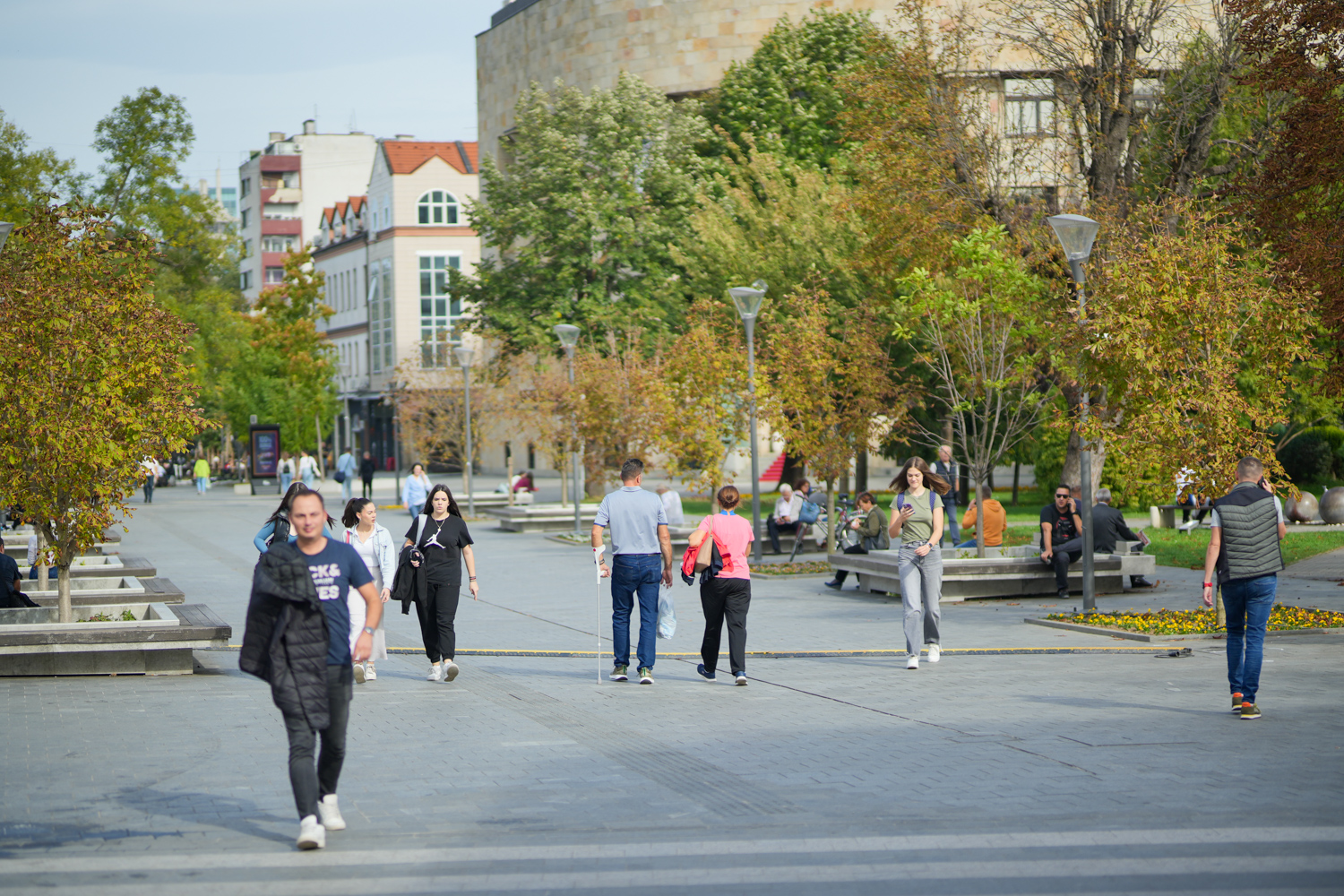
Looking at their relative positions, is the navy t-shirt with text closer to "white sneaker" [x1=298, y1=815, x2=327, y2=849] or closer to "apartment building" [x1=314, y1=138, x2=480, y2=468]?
"white sneaker" [x1=298, y1=815, x2=327, y2=849]

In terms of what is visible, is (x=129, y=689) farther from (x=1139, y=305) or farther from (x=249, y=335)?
(x=249, y=335)

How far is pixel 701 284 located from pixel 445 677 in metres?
→ 24.1

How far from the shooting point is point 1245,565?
9.83 m

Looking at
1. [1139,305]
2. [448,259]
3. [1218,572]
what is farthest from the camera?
[448,259]

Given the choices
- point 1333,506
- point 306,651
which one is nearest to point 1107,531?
point 1333,506

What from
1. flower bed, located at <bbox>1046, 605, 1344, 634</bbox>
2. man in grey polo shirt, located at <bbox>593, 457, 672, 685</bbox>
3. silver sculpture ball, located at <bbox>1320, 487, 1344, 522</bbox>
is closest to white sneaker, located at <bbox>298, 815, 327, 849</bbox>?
man in grey polo shirt, located at <bbox>593, 457, 672, 685</bbox>

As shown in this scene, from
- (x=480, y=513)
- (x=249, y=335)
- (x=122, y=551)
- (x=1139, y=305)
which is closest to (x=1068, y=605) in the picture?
(x=1139, y=305)

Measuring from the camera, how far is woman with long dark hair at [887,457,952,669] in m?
12.3

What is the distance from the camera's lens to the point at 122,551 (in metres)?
26.8

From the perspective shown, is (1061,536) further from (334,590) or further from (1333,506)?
(1333,506)

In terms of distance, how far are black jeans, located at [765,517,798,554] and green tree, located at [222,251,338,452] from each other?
36.2m

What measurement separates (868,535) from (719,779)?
11.4 meters

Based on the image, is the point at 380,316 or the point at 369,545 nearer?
the point at 369,545

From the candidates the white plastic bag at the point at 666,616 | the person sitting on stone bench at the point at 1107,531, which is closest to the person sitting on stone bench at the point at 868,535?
the person sitting on stone bench at the point at 1107,531
